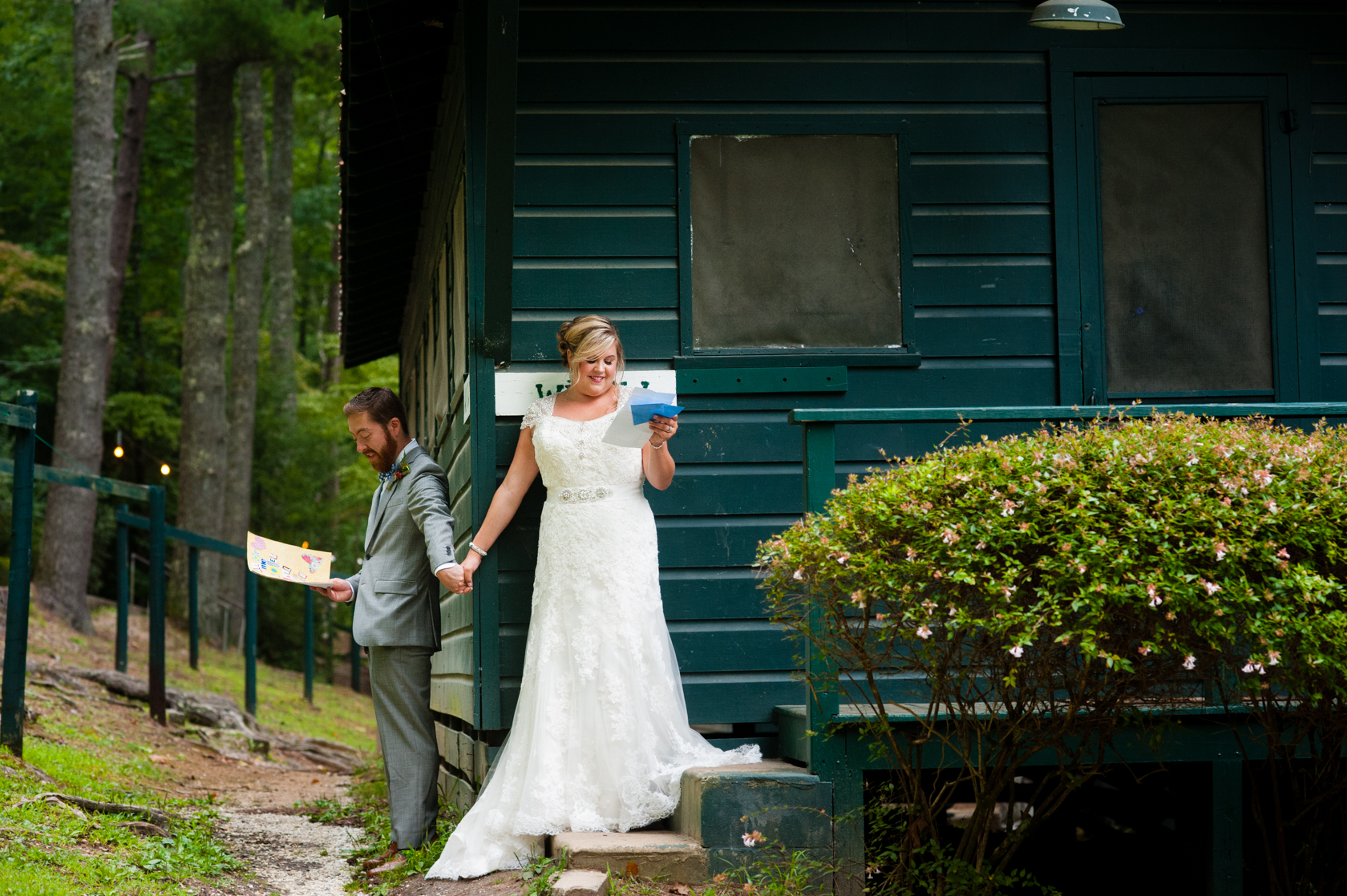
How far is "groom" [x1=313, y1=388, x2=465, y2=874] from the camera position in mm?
5555

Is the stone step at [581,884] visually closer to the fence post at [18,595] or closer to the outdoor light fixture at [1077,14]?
the outdoor light fixture at [1077,14]

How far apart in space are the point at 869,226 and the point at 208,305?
1458 cm

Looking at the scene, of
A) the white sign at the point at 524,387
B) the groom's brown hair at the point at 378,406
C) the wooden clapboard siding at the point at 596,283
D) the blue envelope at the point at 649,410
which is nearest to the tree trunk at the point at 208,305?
the groom's brown hair at the point at 378,406

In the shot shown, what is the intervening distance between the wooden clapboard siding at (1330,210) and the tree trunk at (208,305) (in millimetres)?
15377

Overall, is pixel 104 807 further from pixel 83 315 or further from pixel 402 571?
pixel 83 315

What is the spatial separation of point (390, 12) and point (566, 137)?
3.80ft

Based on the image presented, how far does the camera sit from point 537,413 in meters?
5.15

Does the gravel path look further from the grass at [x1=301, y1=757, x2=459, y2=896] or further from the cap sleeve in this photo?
the cap sleeve

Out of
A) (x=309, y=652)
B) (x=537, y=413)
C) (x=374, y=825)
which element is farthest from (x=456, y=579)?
(x=309, y=652)

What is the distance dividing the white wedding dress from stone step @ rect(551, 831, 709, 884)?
201mm

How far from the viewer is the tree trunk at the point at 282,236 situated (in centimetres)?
2341

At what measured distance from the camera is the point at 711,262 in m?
5.57

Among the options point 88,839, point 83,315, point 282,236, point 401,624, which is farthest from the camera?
point 282,236

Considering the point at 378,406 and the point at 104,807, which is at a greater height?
the point at 378,406
